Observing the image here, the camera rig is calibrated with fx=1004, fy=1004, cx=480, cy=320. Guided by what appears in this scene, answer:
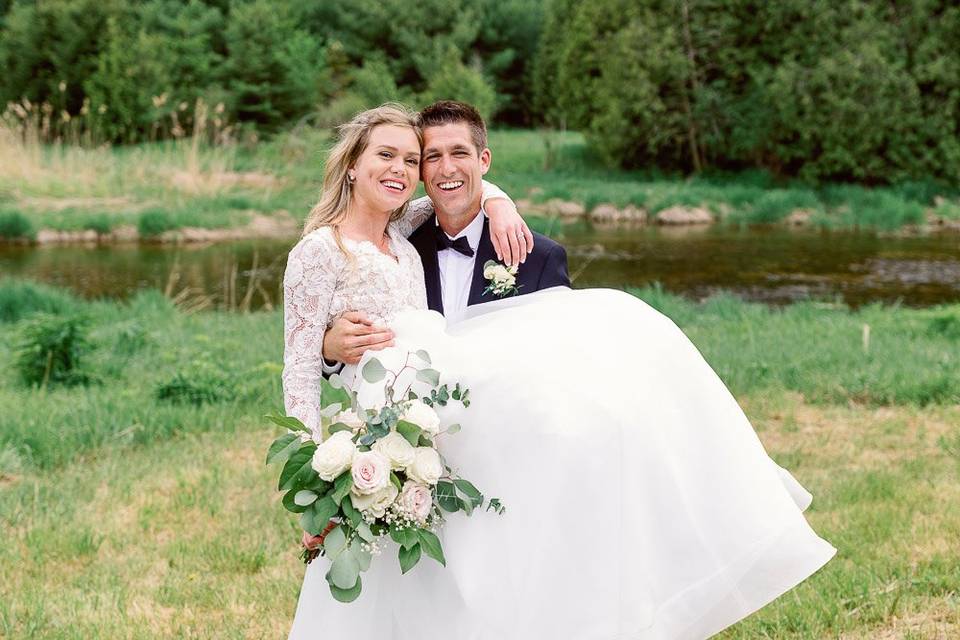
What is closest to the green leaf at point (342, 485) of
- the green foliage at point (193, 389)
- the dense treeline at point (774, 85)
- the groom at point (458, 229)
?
the groom at point (458, 229)

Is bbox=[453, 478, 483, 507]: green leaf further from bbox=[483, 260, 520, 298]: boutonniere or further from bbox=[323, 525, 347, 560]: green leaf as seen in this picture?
bbox=[483, 260, 520, 298]: boutonniere

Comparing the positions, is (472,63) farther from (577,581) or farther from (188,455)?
(577,581)

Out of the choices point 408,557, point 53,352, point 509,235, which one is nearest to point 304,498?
point 408,557

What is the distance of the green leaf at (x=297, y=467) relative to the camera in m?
2.39

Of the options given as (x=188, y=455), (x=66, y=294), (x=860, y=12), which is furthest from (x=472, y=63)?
(x=188, y=455)

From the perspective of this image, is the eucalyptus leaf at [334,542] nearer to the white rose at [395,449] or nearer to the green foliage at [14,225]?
the white rose at [395,449]

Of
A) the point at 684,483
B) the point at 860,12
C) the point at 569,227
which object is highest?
the point at 860,12

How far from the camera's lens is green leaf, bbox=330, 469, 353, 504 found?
2320mm

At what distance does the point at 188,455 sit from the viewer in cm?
576

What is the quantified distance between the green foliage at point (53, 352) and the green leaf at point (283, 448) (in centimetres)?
539

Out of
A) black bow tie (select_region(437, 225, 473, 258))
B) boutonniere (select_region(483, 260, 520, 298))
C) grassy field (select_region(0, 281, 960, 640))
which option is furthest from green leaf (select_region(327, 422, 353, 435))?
grassy field (select_region(0, 281, 960, 640))

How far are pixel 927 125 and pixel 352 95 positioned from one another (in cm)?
1559

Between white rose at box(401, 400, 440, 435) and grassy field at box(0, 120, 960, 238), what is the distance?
667 inches

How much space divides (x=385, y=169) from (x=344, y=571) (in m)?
1.20
